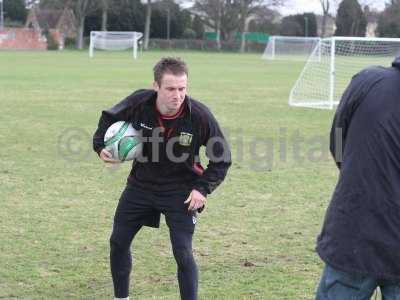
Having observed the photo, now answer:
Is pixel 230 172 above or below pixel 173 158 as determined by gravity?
below

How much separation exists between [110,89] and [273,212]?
51.3ft

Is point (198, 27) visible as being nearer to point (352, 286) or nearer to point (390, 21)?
point (390, 21)

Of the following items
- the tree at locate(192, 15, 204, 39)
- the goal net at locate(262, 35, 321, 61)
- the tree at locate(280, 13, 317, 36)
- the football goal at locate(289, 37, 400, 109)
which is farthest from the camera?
the tree at locate(280, 13, 317, 36)

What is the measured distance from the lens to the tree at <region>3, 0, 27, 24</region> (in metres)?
90.7

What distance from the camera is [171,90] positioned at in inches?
157

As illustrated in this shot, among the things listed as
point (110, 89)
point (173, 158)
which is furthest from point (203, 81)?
point (173, 158)

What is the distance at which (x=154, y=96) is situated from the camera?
4.21 meters

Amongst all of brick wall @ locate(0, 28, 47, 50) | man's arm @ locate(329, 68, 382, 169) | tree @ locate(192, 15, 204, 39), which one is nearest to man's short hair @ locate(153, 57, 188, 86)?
man's arm @ locate(329, 68, 382, 169)

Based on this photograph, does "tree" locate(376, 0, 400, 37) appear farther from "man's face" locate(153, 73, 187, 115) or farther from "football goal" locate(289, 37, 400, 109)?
"man's face" locate(153, 73, 187, 115)

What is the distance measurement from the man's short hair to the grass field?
1.68m

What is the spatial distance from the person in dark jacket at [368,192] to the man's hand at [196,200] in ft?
4.97

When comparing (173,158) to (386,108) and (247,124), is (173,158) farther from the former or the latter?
(247,124)

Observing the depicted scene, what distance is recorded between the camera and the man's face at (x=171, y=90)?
3.97m

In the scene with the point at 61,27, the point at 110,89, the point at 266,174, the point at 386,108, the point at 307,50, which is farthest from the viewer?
the point at 61,27
